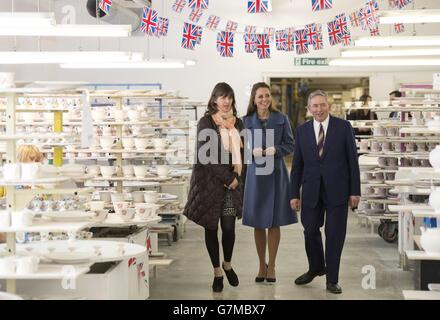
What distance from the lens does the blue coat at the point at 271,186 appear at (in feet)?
22.3

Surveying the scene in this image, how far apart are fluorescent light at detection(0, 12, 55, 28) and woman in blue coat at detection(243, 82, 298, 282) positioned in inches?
75.5

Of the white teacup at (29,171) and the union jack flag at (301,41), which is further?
the union jack flag at (301,41)

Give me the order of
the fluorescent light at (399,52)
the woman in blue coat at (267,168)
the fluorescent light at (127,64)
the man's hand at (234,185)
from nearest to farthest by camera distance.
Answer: the man's hand at (234,185)
the woman in blue coat at (267,168)
the fluorescent light at (399,52)
the fluorescent light at (127,64)

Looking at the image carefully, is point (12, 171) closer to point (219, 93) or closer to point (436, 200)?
point (219, 93)

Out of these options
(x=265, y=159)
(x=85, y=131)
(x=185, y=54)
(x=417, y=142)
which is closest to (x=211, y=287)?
(x=265, y=159)

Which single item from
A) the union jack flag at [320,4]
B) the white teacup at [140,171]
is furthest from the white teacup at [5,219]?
the union jack flag at [320,4]

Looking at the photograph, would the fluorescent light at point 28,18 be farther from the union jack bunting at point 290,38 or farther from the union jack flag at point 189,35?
the union jack bunting at point 290,38

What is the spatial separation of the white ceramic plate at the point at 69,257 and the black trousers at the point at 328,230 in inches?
87.7

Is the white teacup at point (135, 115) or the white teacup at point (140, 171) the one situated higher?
the white teacup at point (135, 115)

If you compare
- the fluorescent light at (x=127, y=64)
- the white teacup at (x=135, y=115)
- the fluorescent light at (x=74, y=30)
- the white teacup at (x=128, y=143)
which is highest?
the fluorescent light at (x=74, y=30)

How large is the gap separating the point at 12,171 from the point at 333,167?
9.11ft

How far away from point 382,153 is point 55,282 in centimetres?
575

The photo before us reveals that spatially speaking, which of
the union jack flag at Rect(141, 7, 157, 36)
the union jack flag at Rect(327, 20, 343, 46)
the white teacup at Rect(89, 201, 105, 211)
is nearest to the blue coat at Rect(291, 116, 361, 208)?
the white teacup at Rect(89, 201, 105, 211)

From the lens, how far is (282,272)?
760cm
